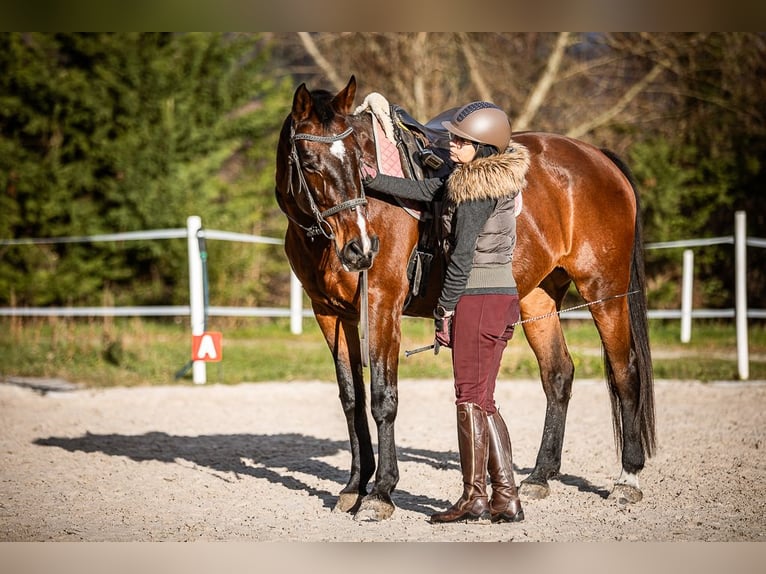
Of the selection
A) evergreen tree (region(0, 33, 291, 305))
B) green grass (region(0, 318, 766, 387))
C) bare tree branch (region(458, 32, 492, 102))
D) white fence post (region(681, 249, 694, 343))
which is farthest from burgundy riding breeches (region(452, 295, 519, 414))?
bare tree branch (region(458, 32, 492, 102))

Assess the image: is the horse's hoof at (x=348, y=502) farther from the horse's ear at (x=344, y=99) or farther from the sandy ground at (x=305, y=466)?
the horse's ear at (x=344, y=99)

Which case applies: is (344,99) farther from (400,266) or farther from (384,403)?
(384,403)

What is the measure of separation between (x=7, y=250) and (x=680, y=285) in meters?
11.6

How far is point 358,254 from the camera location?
4.05m

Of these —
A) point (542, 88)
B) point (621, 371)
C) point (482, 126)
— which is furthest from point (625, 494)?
point (542, 88)

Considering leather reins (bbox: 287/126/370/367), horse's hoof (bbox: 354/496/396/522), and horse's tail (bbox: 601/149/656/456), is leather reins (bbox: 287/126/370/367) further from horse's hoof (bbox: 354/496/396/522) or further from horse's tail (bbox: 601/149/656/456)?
horse's tail (bbox: 601/149/656/456)

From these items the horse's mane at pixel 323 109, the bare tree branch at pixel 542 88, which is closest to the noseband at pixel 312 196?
the horse's mane at pixel 323 109

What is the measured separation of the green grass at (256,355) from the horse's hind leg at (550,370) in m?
4.35

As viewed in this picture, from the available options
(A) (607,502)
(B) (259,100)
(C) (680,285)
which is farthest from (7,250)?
(A) (607,502)

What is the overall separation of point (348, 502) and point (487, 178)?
1.87 meters

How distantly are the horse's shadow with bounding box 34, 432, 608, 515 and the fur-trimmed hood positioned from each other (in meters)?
1.85

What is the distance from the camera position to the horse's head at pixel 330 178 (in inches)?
161

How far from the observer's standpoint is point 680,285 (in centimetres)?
1514

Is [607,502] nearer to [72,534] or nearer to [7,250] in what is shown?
[72,534]
